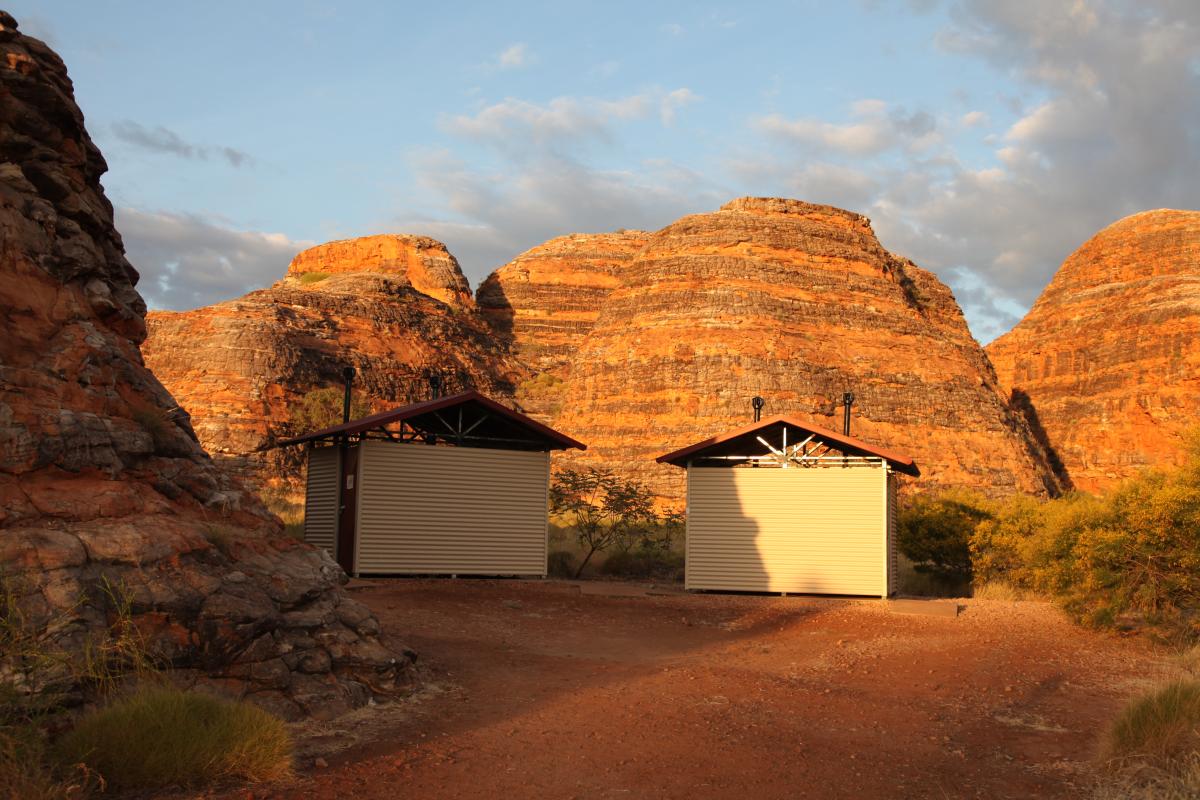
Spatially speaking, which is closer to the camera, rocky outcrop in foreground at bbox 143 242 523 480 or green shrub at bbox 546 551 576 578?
green shrub at bbox 546 551 576 578

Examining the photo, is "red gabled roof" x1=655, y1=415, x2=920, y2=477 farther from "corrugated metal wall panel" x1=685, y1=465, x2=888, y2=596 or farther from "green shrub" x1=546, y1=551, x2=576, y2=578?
"green shrub" x1=546, y1=551, x2=576, y2=578

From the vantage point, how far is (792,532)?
20.4 metres

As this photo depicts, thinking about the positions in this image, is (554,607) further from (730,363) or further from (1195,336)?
(1195,336)

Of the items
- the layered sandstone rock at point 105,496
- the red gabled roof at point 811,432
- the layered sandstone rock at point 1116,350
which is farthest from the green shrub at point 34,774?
the layered sandstone rock at point 1116,350

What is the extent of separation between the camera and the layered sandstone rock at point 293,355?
149ft

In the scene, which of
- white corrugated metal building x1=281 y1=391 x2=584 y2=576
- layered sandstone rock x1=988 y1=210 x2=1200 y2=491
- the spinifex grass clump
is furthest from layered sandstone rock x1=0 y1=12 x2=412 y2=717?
layered sandstone rock x1=988 y1=210 x2=1200 y2=491

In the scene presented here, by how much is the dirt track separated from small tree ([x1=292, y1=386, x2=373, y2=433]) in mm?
31381

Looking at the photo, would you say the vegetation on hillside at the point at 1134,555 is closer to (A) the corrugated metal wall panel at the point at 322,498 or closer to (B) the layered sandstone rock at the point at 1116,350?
(A) the corrugated metal wall panel at the point at 322,498

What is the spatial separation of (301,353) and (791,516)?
116ft

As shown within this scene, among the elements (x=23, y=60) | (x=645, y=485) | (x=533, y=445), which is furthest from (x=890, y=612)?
(x=645, y=485)

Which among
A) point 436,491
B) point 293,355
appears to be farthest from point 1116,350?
point 436,491

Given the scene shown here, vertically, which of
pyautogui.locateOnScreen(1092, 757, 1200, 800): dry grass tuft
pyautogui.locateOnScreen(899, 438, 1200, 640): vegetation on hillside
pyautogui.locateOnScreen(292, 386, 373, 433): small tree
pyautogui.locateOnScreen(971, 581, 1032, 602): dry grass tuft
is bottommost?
pyautogui.locateOnScreen(971, 581, 1032, 602): dry grass tuft

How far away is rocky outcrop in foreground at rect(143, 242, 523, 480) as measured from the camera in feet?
149

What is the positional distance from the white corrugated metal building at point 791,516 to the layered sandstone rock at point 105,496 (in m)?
11.4
